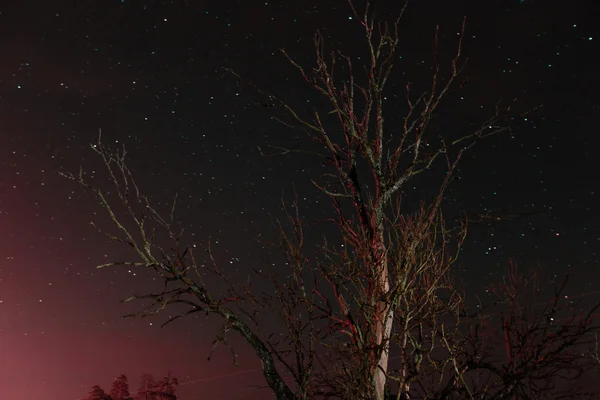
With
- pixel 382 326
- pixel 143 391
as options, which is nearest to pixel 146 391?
pixel 143 391

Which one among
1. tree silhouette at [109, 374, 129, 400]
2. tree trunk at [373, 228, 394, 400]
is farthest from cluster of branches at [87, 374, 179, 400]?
tree trunk at [373, 228, 394, 400]

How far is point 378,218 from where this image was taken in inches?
234

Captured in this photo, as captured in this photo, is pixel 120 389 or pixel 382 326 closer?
pixel 382 326

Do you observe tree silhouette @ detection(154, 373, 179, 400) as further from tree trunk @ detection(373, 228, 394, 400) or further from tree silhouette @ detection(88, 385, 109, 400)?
tree trunk @ detection(373, 228, 394, 400)

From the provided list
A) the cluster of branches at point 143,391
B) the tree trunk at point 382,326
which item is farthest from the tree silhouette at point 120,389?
the tree trunk at point 382,326

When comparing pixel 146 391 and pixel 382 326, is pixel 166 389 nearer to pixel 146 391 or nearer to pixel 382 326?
pixel 146 391

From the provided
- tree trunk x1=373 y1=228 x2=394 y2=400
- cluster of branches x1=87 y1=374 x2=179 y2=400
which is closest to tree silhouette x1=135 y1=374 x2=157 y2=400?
cluster of branches x1=87 y1=374 x2=179 y2=400

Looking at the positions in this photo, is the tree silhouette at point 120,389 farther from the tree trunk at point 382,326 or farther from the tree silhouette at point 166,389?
the tree trunk at point 382,326

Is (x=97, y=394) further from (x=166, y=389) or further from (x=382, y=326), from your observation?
(x=382, y=326)

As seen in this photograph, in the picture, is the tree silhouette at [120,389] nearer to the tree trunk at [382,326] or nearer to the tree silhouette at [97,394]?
the tree silhouette at [97,394]

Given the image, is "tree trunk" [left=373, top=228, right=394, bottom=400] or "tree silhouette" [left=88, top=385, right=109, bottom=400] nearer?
"tree trunk" [left=373, top=228, right=394, bottom=400]

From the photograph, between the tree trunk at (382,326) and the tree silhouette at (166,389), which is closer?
the tree trunk at (382,326)

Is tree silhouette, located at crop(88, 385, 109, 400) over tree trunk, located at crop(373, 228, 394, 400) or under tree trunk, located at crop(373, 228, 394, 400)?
over

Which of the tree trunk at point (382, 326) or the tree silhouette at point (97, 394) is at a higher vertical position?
the tree silhouette at point (97, 394)
